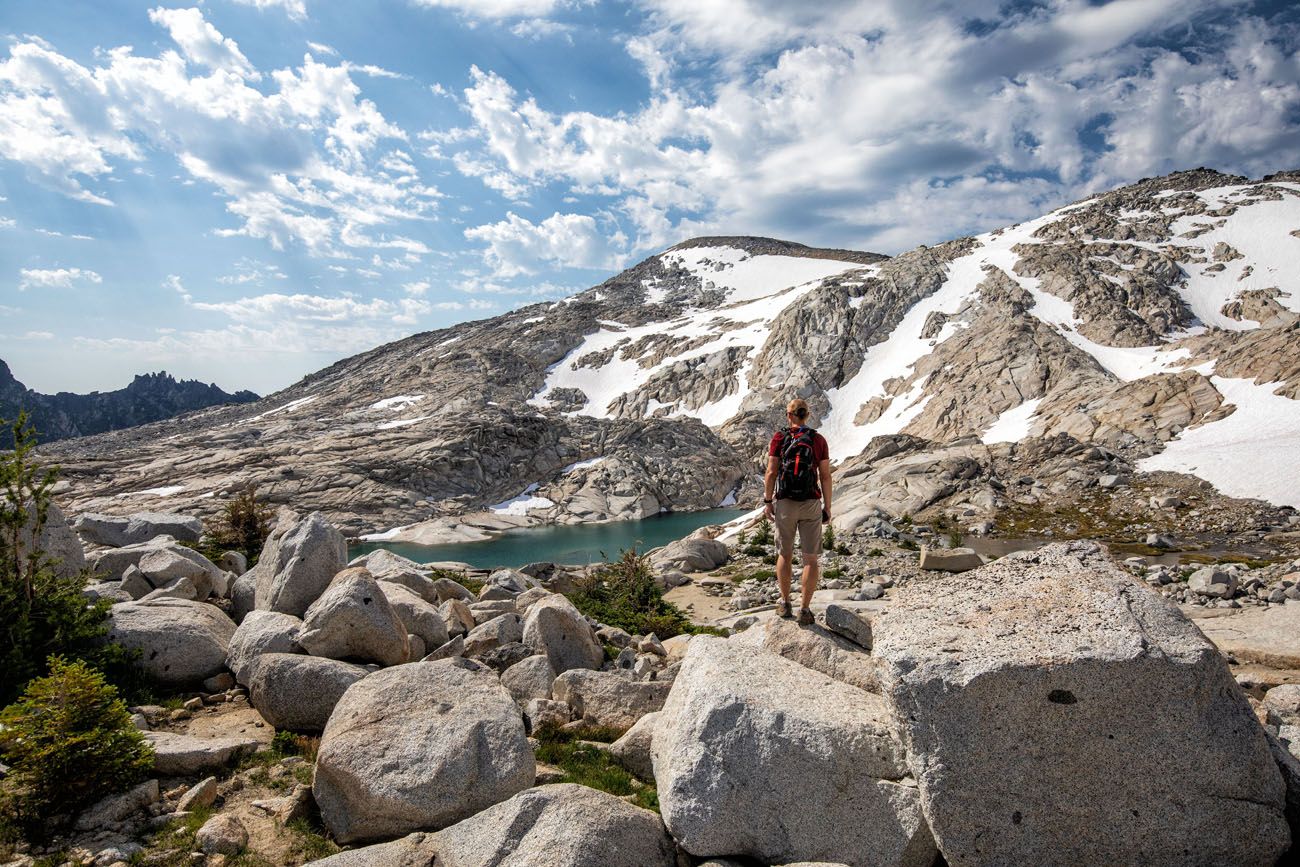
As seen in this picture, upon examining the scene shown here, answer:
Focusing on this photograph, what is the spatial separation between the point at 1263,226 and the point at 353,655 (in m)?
142

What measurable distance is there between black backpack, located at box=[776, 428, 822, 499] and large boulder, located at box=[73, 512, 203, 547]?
24.2m

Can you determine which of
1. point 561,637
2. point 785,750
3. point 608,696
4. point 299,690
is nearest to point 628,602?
point 561,637

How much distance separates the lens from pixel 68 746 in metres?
6.51

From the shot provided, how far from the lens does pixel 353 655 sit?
1054 centimetres

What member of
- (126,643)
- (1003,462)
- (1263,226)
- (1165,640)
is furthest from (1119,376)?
(126,643)

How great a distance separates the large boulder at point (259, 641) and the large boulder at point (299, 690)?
0.91 m

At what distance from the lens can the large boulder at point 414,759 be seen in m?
6.64

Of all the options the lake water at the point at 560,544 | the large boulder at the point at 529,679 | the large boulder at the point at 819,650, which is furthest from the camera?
the lake water at the point at 560,544

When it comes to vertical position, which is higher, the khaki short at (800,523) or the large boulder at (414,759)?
the khaki short at (800,523)

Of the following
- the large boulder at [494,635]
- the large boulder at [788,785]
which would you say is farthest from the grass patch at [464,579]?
the large boulder at [788,785]

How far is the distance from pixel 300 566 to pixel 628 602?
1021 centimetres

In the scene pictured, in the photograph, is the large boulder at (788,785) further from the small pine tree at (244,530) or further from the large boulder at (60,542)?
the small pine tree at (244,530)

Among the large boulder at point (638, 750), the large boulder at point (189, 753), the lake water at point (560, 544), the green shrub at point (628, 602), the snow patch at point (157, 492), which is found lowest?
the lake water at point (560, 544)

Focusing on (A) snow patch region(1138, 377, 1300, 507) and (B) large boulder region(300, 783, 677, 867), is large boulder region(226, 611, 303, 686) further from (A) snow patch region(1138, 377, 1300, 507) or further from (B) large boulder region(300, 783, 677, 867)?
(A) snow patch region(1138, 377, 1300, 507)
